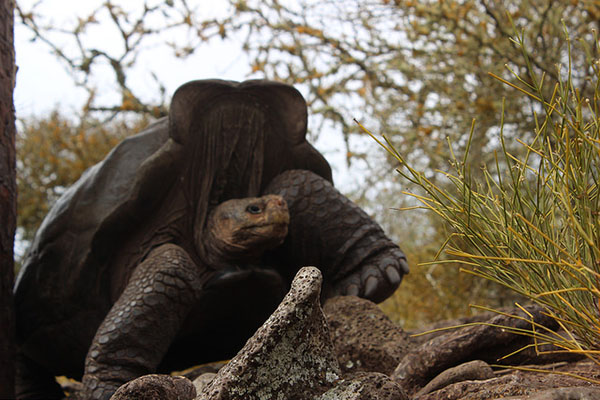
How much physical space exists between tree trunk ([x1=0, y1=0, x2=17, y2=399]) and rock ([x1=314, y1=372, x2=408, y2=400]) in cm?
159

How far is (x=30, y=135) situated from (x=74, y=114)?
2.02 feet

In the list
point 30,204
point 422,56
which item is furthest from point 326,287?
point 30,204

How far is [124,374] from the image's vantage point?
6.27 ft

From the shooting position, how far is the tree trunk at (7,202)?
218cm

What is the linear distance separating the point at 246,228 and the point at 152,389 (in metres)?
1.02

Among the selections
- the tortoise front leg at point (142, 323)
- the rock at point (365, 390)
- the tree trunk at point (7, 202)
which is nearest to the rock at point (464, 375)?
the rock at point (365, 390)

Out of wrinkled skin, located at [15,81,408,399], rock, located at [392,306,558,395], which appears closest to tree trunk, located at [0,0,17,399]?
wrinkled skin, located at [15,81,408,399]

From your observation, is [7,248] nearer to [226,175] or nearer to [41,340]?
[41,340]

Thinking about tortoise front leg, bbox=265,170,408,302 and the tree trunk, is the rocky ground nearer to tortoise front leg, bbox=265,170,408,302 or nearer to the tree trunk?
tortoise front leg, bbox=265,170,408,302

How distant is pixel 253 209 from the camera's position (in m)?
2.12

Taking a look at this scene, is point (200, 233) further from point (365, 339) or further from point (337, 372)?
point (337, 372)

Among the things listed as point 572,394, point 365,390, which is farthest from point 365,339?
point 572,394

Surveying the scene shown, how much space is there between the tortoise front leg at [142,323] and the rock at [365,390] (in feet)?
3.51

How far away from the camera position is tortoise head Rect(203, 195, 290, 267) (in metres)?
2.07
